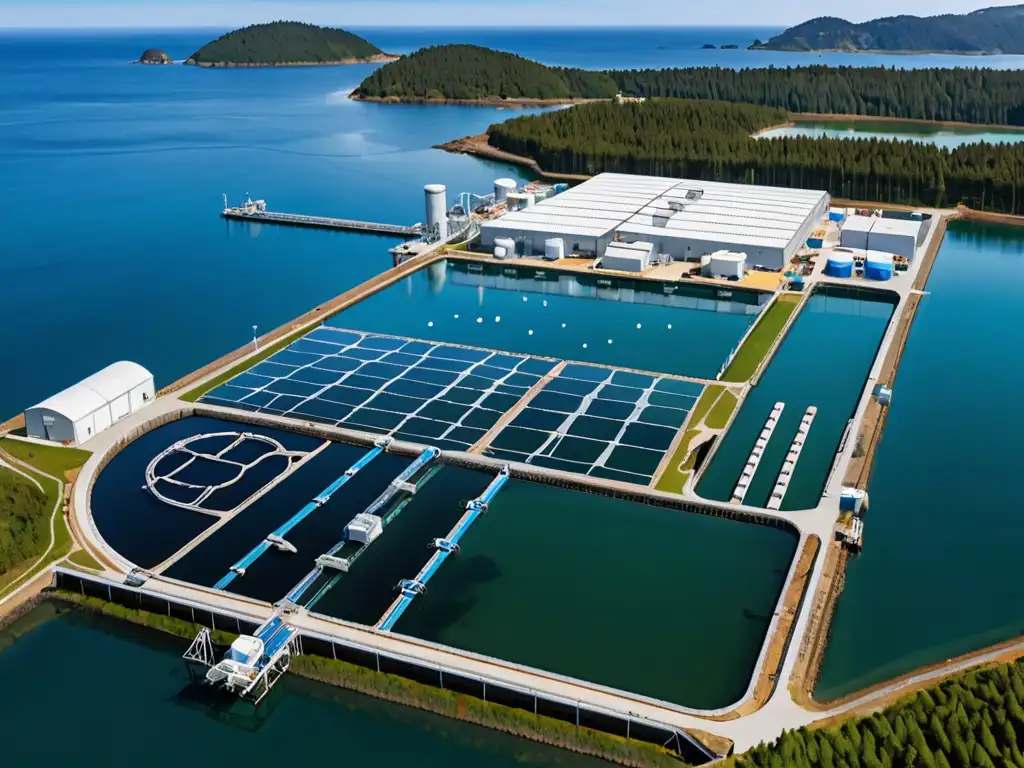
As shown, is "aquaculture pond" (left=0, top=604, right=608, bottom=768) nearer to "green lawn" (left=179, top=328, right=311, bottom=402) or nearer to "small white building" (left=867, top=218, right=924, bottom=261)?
"green lawn" (left=179, top=328, right=311, bottom=402)

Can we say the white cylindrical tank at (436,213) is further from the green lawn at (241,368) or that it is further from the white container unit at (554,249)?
the green lawn at (241,368)

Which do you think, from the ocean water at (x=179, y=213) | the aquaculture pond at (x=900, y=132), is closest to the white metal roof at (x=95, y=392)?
the ocean water at (x=179, y=213)

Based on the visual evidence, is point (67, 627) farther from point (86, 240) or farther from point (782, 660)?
point (86, 240)

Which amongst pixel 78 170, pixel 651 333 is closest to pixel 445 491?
pixel 651 333

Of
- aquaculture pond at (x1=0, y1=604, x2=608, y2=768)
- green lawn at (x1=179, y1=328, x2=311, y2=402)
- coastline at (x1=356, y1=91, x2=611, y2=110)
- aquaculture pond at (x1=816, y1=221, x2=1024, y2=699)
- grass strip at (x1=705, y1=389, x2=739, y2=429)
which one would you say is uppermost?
coastline at (x1=356, y1=91, x2=611, y2=110)

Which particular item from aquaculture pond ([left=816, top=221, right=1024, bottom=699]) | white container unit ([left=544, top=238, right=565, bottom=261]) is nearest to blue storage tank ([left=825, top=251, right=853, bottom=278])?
aquaculture pond ([left=816, top=221, right=1024, bottom=699])

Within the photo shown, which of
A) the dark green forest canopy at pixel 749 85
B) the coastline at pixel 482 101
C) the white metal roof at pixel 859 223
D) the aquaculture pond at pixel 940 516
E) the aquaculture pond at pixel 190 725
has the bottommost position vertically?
the aquaculture pond at pixel 190 725

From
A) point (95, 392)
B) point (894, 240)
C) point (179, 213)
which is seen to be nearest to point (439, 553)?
point (95, 392)
